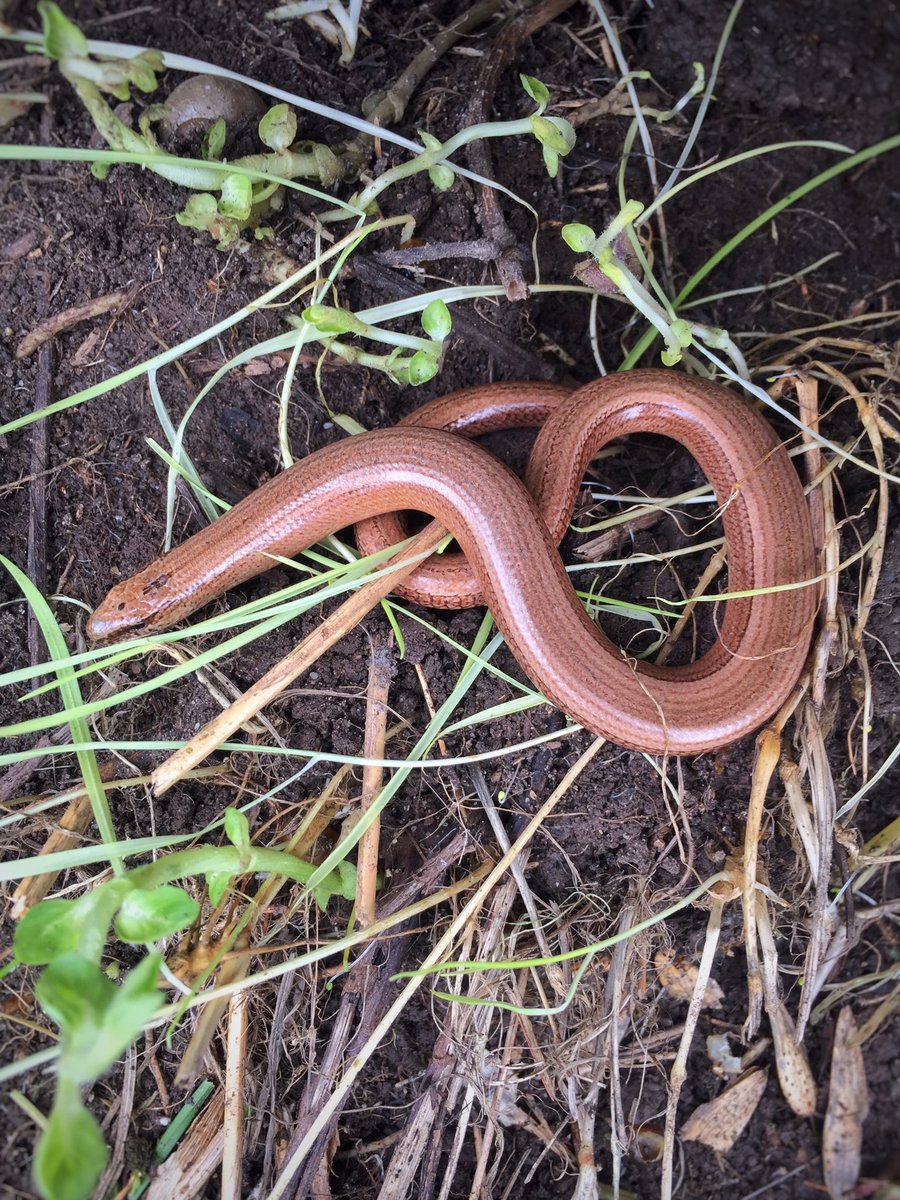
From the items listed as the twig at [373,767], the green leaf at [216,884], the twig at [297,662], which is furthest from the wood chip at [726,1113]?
the twig at [297,662]

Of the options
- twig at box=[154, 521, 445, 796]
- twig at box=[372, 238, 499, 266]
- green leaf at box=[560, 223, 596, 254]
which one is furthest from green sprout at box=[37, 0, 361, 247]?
twig at box=[154, 521, 445, 796]

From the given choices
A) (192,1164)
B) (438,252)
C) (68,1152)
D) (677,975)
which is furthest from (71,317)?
(677,975)

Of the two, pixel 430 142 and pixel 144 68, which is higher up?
pixel 144 68

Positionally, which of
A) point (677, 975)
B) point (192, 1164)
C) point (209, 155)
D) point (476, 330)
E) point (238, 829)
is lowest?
point (677, 975)

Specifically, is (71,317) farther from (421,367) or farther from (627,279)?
(627,279)

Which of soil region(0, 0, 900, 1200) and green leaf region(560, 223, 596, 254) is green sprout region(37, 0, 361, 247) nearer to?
soil region(0, 0, 900, 1200)

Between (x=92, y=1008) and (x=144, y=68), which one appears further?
(x=144, y=68)

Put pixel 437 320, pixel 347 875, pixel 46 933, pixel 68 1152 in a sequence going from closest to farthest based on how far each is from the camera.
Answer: pixel 68 1152
pixel 46 933
pixel 437 320
pixel 347 875

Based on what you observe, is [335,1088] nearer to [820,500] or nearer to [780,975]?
[780,975]
